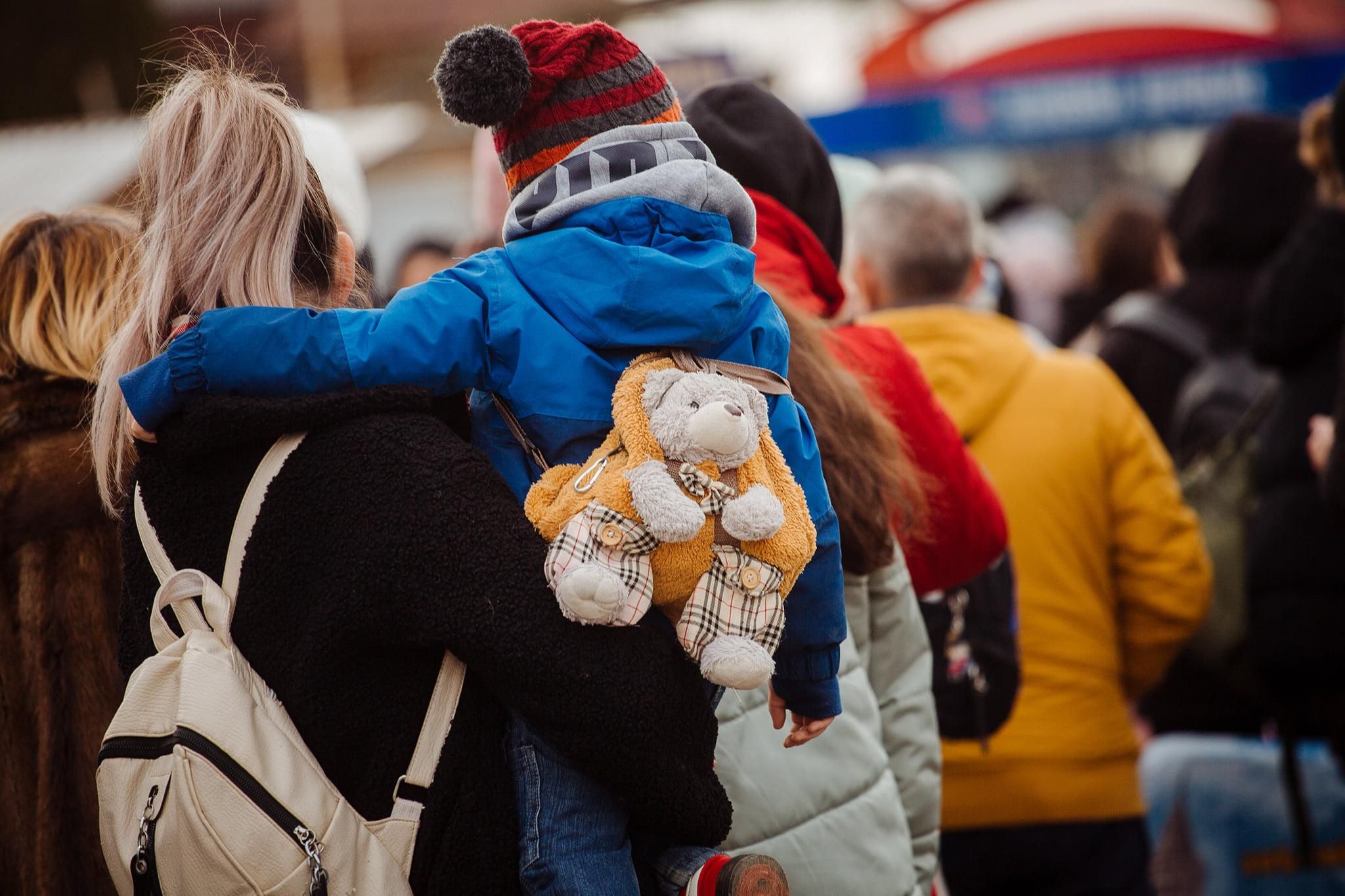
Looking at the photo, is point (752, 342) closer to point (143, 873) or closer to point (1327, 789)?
point (143, 873)

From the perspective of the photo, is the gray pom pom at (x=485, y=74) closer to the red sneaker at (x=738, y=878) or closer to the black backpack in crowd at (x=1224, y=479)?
the red sneaker at (x=738, y=878)

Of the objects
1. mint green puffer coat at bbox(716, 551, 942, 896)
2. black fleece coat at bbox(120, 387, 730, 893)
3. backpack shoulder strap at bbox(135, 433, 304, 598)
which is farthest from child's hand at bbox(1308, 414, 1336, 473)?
backpack shoulder strap at bbox(135, 433, 304, 598)

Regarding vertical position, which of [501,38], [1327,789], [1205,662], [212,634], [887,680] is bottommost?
[1327,789]

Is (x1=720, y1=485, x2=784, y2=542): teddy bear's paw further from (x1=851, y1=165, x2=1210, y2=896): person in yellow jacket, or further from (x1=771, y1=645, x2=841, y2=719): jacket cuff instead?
(x1=851, y1=165, x2=1210, y2=896): person in yellow jacket

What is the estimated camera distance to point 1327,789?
12.2 ft

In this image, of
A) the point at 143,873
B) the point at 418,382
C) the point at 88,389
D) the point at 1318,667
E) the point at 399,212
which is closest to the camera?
the point at 143,873

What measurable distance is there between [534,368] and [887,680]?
105 centimetres

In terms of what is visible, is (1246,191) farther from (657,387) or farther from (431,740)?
(431,740)

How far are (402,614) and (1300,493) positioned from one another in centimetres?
279

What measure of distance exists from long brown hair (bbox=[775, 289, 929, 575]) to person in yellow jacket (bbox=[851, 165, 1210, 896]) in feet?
3.05

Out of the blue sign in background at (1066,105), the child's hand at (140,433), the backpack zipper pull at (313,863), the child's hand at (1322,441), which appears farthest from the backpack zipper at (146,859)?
the blue sign in background at (1066,105)

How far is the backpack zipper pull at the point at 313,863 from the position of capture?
4.89 ft

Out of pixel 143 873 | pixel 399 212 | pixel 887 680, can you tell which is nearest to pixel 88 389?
pixel 143 873

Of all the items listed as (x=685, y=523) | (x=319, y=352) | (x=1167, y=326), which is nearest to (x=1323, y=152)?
(x=1167, y=326)
